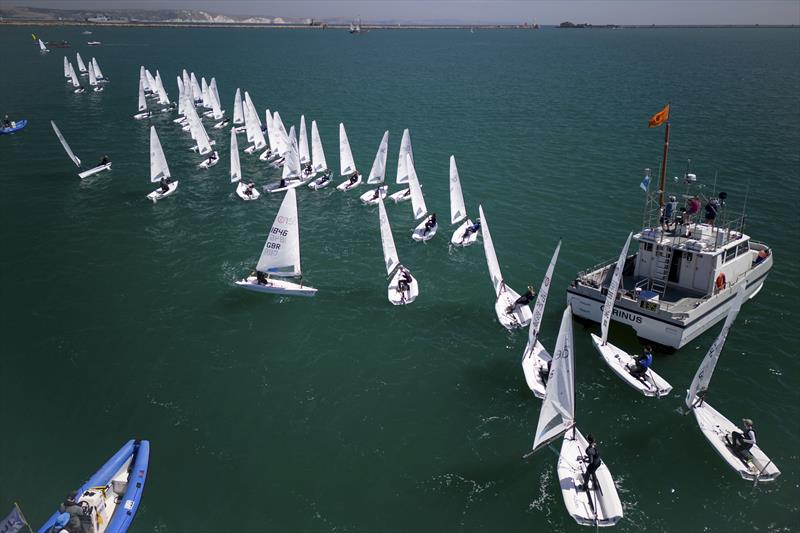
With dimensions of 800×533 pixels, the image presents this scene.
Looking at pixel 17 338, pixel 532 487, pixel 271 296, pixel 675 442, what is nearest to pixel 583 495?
pixel 532 487

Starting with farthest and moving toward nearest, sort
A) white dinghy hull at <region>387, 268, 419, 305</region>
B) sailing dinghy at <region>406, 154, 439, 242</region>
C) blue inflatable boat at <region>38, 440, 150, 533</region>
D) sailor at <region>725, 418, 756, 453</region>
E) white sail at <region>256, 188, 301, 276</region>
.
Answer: sailing dinghy at <region>406, 154, 439, 242</region> < white dinghy hull at <region>387, 268, 419, 305</region> < white sail at <region>256, 188, 301, 276</region> < sailor at <region>725, 418, 756, 453</region> < blue inflatable boat at <region>38, 440, 150, 533</region>

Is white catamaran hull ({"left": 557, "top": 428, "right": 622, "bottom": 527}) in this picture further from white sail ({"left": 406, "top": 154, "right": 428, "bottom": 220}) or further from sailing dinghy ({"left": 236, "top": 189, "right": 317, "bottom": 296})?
white sail ({"left": 406, "top": 154, "right": 428, "bottom": 220})

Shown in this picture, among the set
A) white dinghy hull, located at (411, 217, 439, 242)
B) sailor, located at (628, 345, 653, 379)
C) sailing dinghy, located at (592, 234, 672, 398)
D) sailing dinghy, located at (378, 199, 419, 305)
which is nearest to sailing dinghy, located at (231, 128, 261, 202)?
white dinghy hull, located at (411, 217, 439, 242)

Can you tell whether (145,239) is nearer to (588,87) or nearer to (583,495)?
(583,495)

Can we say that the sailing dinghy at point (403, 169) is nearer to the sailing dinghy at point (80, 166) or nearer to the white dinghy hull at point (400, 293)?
the white dinghy hull at point (400, 293)

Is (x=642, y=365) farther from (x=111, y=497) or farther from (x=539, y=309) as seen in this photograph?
(x=111, y=497)

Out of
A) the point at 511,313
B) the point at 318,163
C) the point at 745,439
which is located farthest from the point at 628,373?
the point at 318,163
